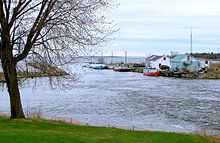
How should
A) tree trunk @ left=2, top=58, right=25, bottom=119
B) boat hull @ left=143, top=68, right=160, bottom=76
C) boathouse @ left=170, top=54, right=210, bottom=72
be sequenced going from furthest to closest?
boathouse @ left=170, top=54, right=210, bottom=72, boat hull @ left=143, top=68, right=160, bottom=76, tree trunk @ left=2, top=58, right=25, bottom=119

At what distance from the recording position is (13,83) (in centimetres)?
1991

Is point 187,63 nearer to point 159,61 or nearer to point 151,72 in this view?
point 151,72

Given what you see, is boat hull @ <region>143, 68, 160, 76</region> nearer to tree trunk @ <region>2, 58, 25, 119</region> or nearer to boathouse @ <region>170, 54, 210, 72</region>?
boathouse @ <region>170, 54, 210, 72</region>

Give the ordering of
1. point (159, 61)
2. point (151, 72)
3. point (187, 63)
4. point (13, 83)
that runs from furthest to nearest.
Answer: point (159, 61) < point (187, 63) < point (151, 72) < point (13, 83)

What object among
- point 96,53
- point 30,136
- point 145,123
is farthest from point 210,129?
point 30,136

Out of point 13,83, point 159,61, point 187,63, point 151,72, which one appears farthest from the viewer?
point 159,61

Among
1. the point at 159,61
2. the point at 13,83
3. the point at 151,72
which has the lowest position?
the point at 151,72

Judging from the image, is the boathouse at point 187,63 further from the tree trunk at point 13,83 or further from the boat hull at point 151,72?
the tree trunk at point 13,83

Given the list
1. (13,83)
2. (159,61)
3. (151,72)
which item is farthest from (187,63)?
(13,83)

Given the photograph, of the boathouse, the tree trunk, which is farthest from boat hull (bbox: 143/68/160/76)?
the tree trunk

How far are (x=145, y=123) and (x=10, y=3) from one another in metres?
16.1

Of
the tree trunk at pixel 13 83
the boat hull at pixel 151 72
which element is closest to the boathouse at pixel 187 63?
the boat hull at pixel 151 72

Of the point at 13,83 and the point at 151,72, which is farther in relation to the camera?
the point at 151,72

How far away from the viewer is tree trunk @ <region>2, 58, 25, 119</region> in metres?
19.5
